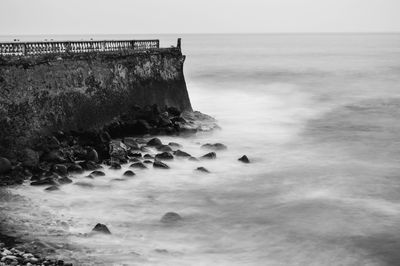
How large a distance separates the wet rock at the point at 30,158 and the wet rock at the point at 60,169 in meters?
0.65

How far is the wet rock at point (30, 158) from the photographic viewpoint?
48.7 feet

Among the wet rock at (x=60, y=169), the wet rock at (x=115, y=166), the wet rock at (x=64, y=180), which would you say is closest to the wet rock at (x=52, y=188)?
the wet rock at (x=64, y=180)

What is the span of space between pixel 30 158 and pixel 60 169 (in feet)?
3.38

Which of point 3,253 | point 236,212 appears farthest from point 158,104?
point 3,253

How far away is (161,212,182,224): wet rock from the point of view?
11.9m

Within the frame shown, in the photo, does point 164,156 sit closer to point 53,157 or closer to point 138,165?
point 138,165

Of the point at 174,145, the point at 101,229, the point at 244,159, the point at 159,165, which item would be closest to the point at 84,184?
the point at 159,165

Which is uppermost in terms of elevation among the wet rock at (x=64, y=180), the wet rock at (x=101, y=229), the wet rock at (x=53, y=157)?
the wet rock at (x=53, y=157)

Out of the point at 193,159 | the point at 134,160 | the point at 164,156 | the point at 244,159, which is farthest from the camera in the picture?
the point at 244,159

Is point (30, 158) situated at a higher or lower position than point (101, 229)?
higher

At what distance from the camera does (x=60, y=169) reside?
14.8 meters

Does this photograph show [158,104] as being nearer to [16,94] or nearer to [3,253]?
[16,94]

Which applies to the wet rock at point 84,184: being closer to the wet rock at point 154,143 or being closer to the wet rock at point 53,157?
the wet rock at point 53,157

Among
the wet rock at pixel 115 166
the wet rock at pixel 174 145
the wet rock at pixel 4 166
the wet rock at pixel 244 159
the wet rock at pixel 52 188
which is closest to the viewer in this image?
the wet rock at pixel 52 188
